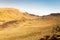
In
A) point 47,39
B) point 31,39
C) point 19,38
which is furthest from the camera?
point 19,38

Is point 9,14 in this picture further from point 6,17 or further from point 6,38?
point 6,38

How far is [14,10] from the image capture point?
9962cm

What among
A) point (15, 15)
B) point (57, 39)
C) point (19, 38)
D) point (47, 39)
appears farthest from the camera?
point (15, 15)

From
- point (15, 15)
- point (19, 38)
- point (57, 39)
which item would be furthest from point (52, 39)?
point (15, 15)

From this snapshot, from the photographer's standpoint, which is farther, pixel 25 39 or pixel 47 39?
pixel 25 39

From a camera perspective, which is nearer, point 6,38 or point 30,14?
point 6,38

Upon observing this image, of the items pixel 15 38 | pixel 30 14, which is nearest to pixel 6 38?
pixel 15 38

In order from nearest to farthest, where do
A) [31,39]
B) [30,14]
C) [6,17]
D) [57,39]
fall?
[57,39], [31,39], [6,17], [30,14]

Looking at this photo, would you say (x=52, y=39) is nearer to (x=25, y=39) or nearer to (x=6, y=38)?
(x=25, y=39)

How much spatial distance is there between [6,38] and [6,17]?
49.7 meters

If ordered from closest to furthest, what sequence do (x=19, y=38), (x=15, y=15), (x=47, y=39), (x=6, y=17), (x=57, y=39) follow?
(x=57, y=39)
(x=47, y=39)
(x=19, y=38)
(x=6, y=17)
(x=15, y=15)

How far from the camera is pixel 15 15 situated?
96875 mm

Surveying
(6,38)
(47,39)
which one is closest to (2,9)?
(6,38)

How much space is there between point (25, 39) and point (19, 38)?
2057mm
